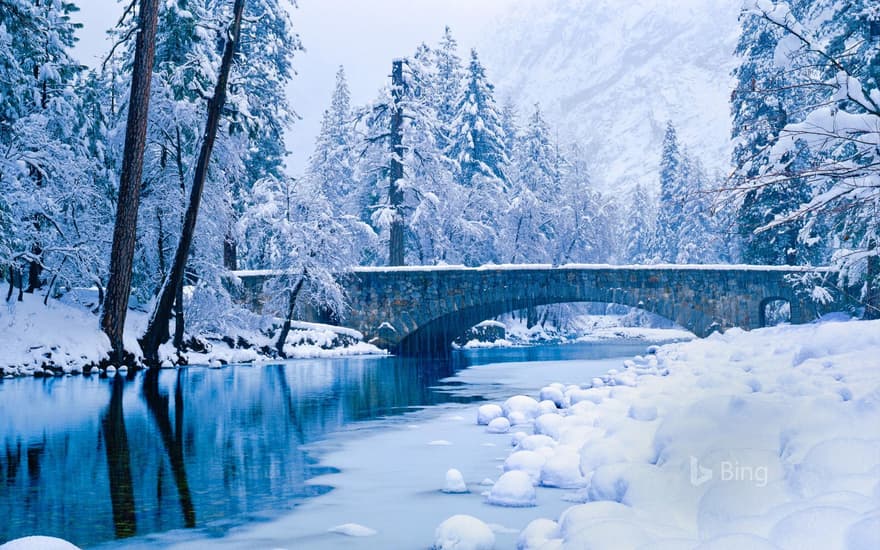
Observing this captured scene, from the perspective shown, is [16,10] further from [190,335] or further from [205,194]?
[190,335]

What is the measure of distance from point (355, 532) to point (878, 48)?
17.6 metres

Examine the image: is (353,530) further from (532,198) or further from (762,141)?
(532,198)

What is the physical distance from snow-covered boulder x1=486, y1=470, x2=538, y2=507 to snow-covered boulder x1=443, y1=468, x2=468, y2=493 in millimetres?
494

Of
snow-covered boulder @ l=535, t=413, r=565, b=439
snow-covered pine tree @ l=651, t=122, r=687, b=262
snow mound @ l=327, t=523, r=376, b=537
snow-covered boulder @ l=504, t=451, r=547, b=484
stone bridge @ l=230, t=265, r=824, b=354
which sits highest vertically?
snow-covered pine tree @ l=651, t=122, r=687, b=262

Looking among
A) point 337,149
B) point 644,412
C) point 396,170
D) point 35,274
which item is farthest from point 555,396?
point 337,149

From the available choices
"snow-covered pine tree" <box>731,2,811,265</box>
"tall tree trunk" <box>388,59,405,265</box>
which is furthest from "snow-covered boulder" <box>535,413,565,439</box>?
"tall tree trunk" <box>388,59,405,265</box>

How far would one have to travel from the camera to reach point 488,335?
4041cm

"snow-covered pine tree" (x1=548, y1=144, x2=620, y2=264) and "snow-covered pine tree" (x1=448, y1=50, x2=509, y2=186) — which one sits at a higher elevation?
"snow-covered pine tree" (x1=448, y1=50, x2=509, y2=186)

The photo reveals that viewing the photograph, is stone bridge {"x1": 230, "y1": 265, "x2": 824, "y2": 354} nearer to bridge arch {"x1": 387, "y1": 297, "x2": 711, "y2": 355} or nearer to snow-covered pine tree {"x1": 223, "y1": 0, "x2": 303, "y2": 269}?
bridge arch {"x1": 387, "y1": 297, "x2": 711, "y2": 355}

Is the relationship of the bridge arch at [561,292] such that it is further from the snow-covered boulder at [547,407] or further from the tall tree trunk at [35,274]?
the snow-covered boulder at [547,407]

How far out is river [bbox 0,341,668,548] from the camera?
17.8ft

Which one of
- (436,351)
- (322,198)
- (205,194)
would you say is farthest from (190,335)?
(436,351)

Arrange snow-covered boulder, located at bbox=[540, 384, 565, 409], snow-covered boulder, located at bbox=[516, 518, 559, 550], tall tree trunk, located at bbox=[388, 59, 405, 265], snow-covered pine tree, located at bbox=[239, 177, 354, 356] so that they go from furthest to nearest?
tall tree trunk, located at bbox=[388, 59, 405, 265] → snow-covered pine tree, located at bbox=[239, 177, 354, 356] → snow-covered boulder, located at bbox=[540, 384, 565, 409] → snow-covered boulder, located at bbox=[516, 518, 559, 550]

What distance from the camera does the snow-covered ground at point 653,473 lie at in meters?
3.58
